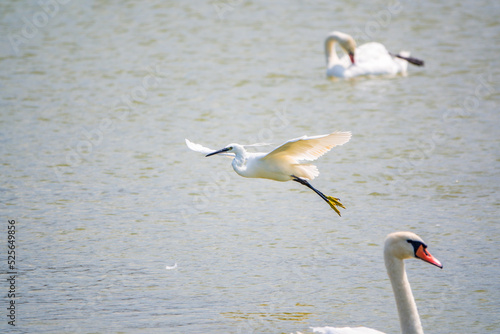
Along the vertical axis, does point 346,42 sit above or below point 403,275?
below

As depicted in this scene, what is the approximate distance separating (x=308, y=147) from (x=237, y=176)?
2691mm

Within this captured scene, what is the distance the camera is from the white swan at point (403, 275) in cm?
477

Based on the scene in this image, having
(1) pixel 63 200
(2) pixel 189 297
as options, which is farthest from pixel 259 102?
(2) pixel 189 297

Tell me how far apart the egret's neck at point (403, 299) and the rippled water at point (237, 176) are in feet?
3.05

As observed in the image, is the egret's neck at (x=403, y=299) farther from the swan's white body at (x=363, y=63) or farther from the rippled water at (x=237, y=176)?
the swan's white body at (x=363, y=63)

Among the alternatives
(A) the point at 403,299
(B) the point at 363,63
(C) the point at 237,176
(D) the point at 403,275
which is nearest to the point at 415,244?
(D) the point at 403,275

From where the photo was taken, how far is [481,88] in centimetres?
1230

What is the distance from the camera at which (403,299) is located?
4812 millimetres

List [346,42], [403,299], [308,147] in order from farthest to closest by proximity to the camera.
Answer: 1. [346,42]
2. [308,147]
3. [403,299]

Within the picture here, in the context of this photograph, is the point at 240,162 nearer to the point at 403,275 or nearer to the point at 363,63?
the point at 403,275

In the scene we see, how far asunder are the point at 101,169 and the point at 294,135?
251 cm

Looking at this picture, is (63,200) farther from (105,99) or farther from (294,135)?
(105,99)

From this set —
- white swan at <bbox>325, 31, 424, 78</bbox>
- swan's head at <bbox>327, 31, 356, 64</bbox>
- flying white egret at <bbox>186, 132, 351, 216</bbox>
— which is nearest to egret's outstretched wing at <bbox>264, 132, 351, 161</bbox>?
flying white egret at <bbox>186, 132, 351, 216</bbox>

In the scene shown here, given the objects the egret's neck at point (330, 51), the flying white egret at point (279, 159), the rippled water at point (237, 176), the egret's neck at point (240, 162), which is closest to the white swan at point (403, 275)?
the rippled water at point (237, 176)
